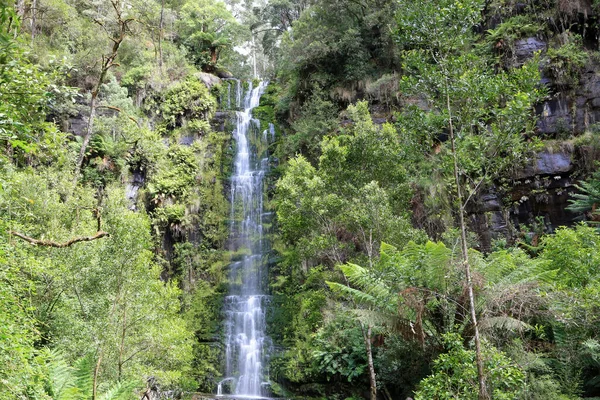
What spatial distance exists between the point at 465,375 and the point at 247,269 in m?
14.6

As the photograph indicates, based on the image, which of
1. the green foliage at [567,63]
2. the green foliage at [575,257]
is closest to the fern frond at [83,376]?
the green foliage at [575,257]

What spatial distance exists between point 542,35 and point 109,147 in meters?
19.1

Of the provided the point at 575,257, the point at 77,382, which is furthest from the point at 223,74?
the point at 77,382

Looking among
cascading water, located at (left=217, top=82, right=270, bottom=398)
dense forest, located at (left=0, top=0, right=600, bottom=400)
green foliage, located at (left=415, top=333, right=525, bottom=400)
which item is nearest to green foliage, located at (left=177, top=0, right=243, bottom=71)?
dense forest, located at (left=0, top=0, right=600, bottom=400)

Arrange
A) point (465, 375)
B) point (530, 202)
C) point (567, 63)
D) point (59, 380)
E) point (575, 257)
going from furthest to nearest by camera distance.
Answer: point (567, 63) → point (530, 202) → point (575, 257) → point (59, 380) → point (465, 375)

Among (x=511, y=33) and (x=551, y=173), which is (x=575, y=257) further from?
(x=511, y=33)

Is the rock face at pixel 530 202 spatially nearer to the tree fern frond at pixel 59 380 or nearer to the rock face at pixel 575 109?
the rock face at pixel 575 109

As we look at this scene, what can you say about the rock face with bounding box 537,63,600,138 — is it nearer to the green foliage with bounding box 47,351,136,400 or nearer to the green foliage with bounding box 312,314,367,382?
the green foliage with bounding box 312,314,367,382

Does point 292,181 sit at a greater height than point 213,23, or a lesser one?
lesser

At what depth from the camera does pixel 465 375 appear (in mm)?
5574

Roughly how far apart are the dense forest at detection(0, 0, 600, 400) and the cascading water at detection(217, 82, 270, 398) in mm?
321

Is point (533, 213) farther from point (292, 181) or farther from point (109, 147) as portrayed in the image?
point (109, 147)

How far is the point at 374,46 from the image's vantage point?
21.4 m

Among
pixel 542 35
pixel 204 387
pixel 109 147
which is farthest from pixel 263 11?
pixel 204 387
